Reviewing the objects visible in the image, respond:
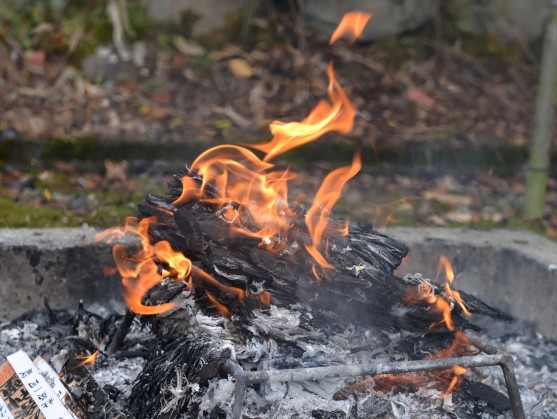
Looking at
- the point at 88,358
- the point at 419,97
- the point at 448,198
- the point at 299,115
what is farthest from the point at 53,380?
the point at 419,97

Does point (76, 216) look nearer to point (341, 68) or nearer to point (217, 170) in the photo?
point (217, 170)

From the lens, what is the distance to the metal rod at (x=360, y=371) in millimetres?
2340

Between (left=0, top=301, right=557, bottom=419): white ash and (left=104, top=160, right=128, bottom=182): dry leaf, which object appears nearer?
(left=0, top=301, right=557, bottom=419): white ash

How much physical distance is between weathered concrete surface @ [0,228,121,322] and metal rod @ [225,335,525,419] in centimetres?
139

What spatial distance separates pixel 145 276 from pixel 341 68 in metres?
3.77

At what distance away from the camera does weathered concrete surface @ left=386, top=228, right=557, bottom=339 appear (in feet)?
12.5

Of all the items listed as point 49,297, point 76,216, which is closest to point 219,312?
point 49,297

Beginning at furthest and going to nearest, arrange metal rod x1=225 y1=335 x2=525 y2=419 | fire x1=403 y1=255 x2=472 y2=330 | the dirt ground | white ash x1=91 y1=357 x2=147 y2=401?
the dirt ground → white ash x1=91 y1=357 x2=147 y2=401 → fire x1=403 y1=255 x2=472 y2=330 → metal rod x1=225 y1=335 x2=525 y2=419

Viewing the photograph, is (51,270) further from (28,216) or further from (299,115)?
(299,115)

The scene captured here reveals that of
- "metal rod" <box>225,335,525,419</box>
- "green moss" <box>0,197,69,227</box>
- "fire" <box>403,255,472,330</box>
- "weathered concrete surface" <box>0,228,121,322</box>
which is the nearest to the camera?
"metal rod" <box>225,335,525,419</box>

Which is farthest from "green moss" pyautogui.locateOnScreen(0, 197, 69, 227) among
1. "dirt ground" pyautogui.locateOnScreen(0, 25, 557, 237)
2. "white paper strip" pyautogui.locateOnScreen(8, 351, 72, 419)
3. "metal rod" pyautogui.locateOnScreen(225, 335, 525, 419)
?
"metal rod" pyautogui.locateOnScreen(225, 335, 525, 419)

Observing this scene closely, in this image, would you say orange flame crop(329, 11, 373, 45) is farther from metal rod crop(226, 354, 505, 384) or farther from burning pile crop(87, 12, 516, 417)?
metal rod crop(226, 354, 505, 384)

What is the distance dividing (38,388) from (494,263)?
2.37 meters

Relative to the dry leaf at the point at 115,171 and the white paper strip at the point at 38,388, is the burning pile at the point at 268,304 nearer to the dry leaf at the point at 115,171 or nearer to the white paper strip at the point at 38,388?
the white paper strip at the point at 38,388
